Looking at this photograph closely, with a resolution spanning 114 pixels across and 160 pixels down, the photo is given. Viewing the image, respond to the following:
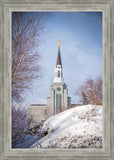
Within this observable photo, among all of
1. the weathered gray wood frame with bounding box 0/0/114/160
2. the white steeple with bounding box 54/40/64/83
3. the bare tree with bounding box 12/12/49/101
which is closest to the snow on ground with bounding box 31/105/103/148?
the weathered gray wood frame with bounding box 0/0/114/160

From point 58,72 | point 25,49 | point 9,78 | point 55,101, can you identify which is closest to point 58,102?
point 55,101

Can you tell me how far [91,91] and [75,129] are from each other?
0.49 meters

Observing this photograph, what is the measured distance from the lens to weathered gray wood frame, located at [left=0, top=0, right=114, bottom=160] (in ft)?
6.15

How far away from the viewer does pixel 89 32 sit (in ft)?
6.72

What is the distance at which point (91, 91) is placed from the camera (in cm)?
209

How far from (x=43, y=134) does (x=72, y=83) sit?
693 millimetres

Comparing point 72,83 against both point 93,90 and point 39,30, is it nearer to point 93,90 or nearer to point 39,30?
point 93,90

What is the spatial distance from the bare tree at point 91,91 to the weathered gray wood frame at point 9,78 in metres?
0.11

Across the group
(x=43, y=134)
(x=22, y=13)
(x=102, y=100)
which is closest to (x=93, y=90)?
(x=102, y=100)

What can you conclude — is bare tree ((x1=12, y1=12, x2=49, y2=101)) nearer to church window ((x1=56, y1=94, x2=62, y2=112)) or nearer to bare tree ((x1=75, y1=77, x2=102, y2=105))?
church window ((x1=56, y1=94, x2=62, y2=112))

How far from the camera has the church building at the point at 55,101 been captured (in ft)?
6.74

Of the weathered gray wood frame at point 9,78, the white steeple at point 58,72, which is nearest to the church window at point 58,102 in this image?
the white steeple at point 58,72

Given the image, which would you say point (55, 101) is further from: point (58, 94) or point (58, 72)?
point (58, 72)

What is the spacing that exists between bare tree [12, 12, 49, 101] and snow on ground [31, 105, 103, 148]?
1.74 ft
